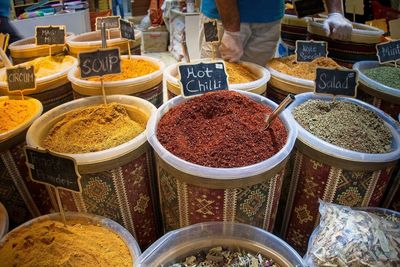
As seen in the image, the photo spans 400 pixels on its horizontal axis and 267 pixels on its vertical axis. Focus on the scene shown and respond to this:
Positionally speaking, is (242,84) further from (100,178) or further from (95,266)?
(95,266)

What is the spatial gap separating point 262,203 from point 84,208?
551mm

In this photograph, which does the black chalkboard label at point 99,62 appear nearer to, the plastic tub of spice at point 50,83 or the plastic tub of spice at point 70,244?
the plastic tub of spice at point 50,83

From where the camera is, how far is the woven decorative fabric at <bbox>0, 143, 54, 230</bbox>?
1204 millimetres

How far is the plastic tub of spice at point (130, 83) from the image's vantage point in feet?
4.57

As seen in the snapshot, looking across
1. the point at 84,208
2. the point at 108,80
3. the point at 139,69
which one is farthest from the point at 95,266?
the point at 139,69

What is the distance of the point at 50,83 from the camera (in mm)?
1525

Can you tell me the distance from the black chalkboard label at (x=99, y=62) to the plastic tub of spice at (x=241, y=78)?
220mm

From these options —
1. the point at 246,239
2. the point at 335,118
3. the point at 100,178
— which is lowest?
the point at 246,239

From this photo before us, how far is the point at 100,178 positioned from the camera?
3.38 feet

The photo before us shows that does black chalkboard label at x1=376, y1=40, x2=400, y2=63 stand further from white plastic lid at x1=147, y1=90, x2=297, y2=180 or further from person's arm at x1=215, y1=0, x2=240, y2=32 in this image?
white plastic lid at x1=147, y1=90, x2=297, y2=180

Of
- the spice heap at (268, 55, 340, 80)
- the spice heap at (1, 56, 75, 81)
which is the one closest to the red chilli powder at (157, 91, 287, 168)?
the spice heap at (268, 55, 340, 80)

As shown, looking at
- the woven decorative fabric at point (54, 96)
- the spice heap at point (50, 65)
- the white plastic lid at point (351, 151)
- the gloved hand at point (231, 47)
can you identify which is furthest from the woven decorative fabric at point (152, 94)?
the white plastic lid at point (351, 151)

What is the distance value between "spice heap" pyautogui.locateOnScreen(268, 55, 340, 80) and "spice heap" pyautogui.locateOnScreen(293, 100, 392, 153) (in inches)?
11.1

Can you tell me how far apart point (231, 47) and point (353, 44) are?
0.74m
